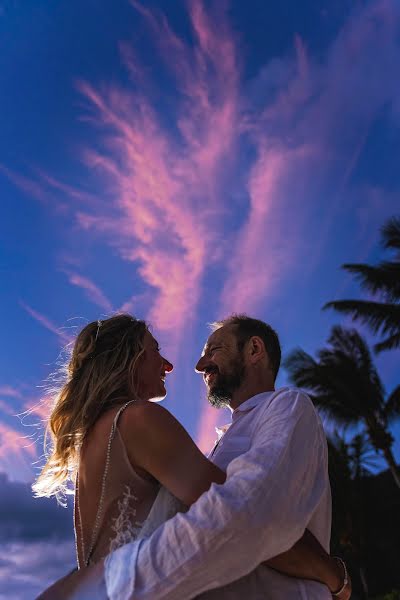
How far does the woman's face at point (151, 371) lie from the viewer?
270 centimetres

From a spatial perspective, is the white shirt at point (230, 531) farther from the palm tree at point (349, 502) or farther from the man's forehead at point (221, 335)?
the palm tree at point (349, 502)

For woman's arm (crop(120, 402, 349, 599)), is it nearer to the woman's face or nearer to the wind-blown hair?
the woman's face

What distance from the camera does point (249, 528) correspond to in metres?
1.34

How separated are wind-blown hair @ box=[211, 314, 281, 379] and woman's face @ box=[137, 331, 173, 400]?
0.64 m

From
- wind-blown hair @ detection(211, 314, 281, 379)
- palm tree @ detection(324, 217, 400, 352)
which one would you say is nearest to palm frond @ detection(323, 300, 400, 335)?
palm tree @ detection(324, 217, 400, 352)

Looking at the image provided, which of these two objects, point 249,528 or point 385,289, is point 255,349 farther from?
point 385,289

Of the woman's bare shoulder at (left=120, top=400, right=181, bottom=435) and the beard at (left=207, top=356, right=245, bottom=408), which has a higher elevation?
the beard at (left=207, top=356, right=245, bottom=408)

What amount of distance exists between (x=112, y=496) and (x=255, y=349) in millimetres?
1554

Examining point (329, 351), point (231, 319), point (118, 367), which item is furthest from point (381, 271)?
point (118, 367)

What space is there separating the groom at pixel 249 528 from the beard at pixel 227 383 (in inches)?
48.5

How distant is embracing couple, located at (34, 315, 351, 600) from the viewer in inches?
52.2

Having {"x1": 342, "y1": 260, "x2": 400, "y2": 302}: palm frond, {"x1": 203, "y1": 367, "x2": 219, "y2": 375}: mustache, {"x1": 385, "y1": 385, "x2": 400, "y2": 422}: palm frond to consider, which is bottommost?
{"x1": 203, "y1": 367, "x2": 219, "y2": 375}: mustache

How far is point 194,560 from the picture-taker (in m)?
1.31

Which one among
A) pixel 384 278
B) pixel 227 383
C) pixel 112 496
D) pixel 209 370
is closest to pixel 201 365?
pixel 209 370
